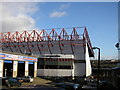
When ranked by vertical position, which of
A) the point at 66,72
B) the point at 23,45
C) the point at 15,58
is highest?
the point at 23,45

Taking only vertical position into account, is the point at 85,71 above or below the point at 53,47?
below

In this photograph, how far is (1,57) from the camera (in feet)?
137

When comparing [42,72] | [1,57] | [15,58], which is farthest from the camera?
[42,72]

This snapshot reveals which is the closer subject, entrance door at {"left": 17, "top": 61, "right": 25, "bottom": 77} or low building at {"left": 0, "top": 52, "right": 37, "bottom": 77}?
low building at {"left": 0, "top": 52, "right": 37, "bottom": 77}

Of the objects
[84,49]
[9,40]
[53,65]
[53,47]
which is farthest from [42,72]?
[9,40]

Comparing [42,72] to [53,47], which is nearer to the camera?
[42,72]

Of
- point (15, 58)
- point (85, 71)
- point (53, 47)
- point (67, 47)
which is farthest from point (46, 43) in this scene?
point (15, 58)

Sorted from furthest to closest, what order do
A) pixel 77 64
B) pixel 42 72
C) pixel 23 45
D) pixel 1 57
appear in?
1. pixel 23 45
2. pixel 77 64
3. pixel 42 72
4. pixel 1 57

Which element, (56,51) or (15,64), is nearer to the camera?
(15,64)

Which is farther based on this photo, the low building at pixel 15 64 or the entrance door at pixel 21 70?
the entrance door at pixel 21 70

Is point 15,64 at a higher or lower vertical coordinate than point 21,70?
higher

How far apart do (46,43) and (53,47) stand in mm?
3617

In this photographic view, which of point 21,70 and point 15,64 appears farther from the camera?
point 21,70

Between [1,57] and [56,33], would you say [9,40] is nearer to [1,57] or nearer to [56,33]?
[56,33]
